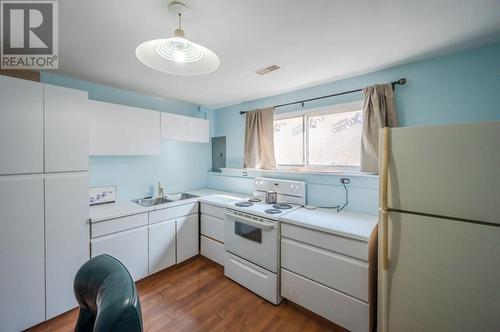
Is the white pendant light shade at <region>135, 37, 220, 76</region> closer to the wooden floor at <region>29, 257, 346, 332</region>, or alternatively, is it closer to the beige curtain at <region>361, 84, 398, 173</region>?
the beige curtain at <region>361, 84, 398, 173</region>

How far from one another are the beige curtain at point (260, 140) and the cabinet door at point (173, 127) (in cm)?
97

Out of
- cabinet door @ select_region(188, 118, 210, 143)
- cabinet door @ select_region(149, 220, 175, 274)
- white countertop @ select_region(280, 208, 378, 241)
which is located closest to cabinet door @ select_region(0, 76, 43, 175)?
cabinet door @ select_region(149, 220, 175, 274)

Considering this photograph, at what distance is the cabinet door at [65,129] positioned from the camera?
174cm

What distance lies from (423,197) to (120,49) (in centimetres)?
250

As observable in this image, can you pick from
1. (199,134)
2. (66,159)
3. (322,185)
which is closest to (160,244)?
(66,159)

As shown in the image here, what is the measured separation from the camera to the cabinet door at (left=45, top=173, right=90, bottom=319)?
5.77ft

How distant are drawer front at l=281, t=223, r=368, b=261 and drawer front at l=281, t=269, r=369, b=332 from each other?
0.36 meters

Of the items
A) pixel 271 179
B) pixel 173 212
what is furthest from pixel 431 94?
pixel 173 212

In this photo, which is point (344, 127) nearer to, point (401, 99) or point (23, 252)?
point (401, 99)

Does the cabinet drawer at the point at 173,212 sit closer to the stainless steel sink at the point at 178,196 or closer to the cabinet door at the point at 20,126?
the stainless steel sink at the point at 178,196

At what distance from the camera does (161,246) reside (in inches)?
99.5

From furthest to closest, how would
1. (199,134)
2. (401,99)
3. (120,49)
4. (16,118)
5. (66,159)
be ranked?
(199,134)
(401,99)
(66,159)
(120,49)
(16,118)

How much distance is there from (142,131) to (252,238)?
1.93 metres

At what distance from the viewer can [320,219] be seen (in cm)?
195
